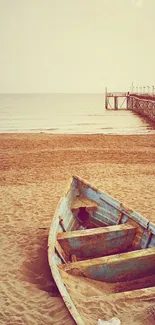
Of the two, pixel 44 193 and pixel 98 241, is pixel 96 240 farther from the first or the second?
pixel 44 193

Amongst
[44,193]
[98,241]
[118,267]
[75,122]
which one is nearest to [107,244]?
[98,241]

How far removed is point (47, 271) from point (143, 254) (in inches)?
62.6

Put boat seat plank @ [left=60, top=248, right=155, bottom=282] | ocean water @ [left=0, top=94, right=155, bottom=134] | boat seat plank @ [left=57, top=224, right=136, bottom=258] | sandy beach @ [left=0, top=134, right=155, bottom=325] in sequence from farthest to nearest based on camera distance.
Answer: ocean water @ [left=0, top=94, right=155, bottom=134]
boat seat plank @ [left=57, top=224, right=136, bottom=258]
boat seat plank @ [left=60, top=248, right=155, bottom=282]
sandy beach @ [left=0, top=134, right=155, bottom=325]

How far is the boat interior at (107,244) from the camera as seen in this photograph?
4629 millimetres

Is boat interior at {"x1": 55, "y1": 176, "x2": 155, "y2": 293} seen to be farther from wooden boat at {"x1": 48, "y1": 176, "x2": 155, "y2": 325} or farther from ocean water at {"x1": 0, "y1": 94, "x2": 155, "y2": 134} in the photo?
ocean water at {"x1": 0, "y1": 94, "x2": 155, "y2": 134}

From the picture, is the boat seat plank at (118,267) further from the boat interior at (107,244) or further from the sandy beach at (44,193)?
the sandy beach at (44,193)

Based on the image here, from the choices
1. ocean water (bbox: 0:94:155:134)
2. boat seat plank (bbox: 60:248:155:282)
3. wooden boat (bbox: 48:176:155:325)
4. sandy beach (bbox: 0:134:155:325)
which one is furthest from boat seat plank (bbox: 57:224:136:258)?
ocean water (bbox: 0:94:155:134)

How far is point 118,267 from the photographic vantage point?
4668 mm

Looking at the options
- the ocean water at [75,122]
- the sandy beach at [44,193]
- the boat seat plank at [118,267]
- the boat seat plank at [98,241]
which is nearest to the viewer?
the sandy beach at [44,193]

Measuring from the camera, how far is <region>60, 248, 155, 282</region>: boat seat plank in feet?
14.9

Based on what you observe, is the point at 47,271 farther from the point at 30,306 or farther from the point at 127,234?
the point at 127,234

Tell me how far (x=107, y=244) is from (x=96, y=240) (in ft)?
0.64

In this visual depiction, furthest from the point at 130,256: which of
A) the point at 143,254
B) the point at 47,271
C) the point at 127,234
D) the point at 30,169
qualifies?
the point at 30,169

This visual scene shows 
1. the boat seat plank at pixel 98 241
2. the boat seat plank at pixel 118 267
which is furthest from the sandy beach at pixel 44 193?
the boat seat plank at pixel 98 241
